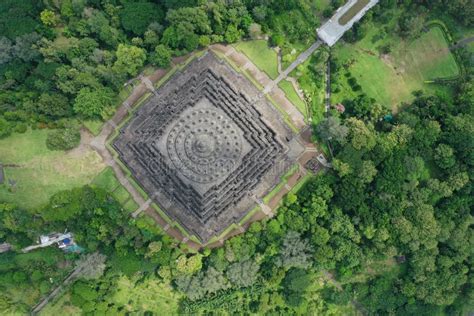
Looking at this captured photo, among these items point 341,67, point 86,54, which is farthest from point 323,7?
point 86,54

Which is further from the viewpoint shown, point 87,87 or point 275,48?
point 275,48

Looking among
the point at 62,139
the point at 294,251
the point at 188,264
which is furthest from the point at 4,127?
the point at 294,251

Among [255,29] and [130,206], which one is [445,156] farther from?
[130,206]

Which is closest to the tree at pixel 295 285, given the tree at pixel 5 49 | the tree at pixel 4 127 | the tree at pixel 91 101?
the tree at pixel 91 101

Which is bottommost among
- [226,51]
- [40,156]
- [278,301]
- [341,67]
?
[278,301]

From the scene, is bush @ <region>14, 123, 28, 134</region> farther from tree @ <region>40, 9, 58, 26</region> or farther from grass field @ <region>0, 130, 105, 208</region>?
tree @ <region>40, 9, 58, 26</region>

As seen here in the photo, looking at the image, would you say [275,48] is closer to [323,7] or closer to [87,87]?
[323,7]
